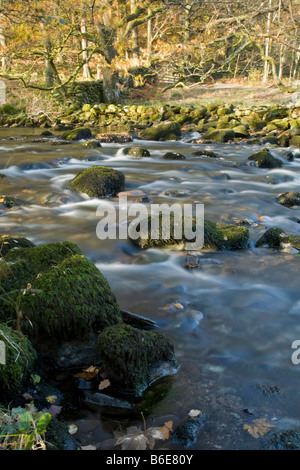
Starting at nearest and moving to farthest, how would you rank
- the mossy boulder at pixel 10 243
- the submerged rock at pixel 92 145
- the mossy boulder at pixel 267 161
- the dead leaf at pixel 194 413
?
1. the dead leaf at pixel 194 413
2. the mossy boulder at pixel 10 243
3. the mossy boulder at pixel 267 161
4. the submerged rock at pixel 92 145

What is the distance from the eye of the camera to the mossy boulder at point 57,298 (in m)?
3.04

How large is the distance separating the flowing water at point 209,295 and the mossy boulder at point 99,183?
10.5 inches

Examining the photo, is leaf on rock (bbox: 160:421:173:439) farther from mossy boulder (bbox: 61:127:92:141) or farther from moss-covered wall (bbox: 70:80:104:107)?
moss-covered wall (bbox: 70:80:104:107)

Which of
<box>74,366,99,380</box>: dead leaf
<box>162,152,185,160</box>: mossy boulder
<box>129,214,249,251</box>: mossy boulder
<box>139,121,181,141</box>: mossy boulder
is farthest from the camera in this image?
<box>139,121,181,141</box>: mossy boulder

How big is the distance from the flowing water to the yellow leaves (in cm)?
3

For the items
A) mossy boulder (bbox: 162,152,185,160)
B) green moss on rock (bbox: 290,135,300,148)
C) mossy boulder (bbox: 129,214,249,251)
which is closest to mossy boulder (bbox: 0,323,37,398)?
mossy boulder (bbox: 129,214,249,251)

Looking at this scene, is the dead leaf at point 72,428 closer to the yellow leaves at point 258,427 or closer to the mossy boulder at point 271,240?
the yellow leaves at point 258,427

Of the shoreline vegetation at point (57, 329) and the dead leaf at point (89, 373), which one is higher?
the shoreline vegetation at point (57, 329)

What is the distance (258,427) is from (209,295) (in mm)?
1920

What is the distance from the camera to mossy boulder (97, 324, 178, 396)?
2818 mm

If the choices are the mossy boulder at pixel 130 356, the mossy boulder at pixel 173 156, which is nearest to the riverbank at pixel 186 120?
the mossy boulder at pixel 173 156

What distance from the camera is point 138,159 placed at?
12617 millimetres

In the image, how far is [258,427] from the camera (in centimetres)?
254
